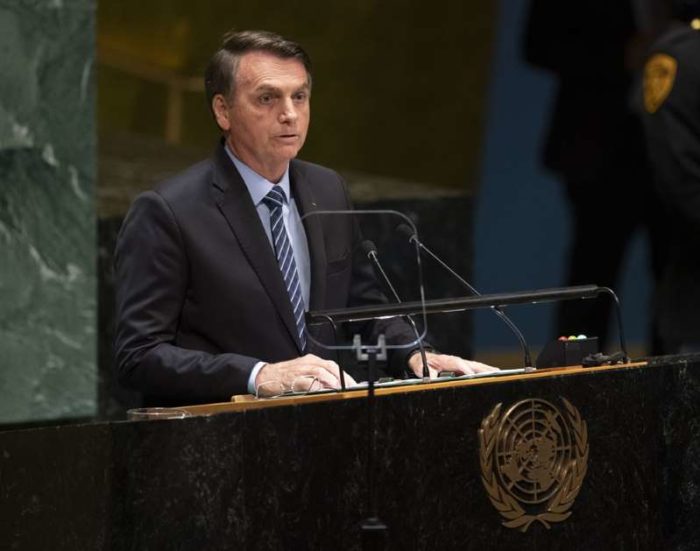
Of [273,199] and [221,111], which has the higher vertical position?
[221,111]

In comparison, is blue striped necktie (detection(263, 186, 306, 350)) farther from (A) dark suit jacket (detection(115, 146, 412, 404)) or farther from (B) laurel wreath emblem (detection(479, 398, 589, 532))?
(B) laurel wreath emblem (detection(479, 398, 589, 532))

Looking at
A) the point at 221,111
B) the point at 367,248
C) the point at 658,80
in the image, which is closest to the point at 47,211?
the point at 221,111

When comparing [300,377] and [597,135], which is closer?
[300,377]

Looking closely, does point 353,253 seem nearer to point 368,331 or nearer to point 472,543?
point 368,331

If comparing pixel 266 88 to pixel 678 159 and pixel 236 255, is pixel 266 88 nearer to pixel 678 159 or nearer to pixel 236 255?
pixel 236 255

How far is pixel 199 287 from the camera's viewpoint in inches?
147

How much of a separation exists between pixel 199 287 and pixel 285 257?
0.20 metres

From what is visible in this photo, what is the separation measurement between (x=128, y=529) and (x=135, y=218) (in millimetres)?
963

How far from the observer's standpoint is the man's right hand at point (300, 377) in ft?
10.9

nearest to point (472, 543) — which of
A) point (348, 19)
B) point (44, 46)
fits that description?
point (44, 46)

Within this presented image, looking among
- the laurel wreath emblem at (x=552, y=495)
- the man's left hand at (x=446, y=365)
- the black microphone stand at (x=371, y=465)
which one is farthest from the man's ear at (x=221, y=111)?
the laurel wreath emblem at (x=552, y=495)

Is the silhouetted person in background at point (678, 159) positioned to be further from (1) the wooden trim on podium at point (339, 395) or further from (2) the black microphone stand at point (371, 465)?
(2) the black microphone stand at point (371, 465)

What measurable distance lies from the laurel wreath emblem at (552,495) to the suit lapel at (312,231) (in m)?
0.65

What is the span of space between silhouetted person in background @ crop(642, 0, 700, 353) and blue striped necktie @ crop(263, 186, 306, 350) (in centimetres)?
196
